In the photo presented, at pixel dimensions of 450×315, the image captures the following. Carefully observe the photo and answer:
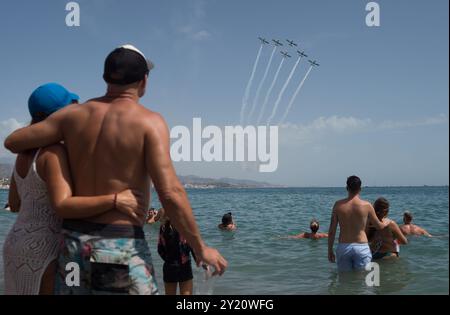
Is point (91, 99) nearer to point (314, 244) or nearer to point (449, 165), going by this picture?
point (449, 165)

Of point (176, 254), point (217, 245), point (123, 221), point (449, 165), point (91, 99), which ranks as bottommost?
point (217, 245)

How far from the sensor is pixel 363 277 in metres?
7.67

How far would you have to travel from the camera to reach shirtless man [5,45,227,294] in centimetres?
242

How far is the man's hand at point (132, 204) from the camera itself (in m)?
2.44

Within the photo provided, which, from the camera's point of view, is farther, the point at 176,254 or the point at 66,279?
the point at 176,254

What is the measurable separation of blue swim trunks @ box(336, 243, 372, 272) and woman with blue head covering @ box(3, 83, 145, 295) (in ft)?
19.1

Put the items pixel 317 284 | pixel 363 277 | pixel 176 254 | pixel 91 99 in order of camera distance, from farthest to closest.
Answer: pixel 317 284 → pixel 363 277 → pixel 176 254 → pixel 91 99

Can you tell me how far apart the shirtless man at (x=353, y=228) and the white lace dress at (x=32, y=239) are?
565 cm

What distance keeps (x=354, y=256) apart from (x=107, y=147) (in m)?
6.12

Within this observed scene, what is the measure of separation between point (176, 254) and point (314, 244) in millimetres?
9664

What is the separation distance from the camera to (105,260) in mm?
2459

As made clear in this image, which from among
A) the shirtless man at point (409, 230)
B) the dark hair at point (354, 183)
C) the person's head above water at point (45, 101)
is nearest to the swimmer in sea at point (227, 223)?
the shirtless man at point (409, 230)
